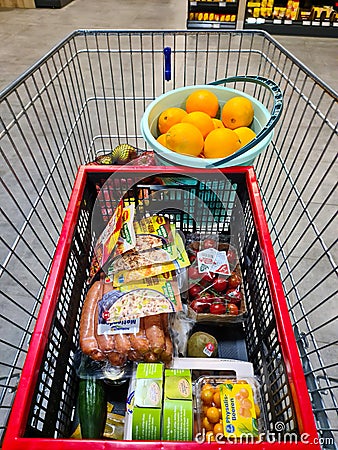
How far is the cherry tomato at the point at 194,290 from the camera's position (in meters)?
1.02

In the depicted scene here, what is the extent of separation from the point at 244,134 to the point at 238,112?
0.08 m

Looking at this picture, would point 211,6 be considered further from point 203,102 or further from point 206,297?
point 206,297

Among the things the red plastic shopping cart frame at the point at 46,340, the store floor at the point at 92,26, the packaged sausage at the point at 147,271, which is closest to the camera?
the red plastic shopping cart frame at the point at 46,340

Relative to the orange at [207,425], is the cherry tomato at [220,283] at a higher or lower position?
higher

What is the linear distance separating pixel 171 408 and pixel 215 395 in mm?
123

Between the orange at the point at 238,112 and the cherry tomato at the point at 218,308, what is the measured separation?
0.57 metres

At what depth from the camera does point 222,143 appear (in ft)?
3.16

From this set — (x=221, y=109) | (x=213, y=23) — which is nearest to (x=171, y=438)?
(x=221, y=109)

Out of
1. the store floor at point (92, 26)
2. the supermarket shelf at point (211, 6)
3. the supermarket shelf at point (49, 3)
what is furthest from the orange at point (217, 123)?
the supermarket shelf at point (49, 3)

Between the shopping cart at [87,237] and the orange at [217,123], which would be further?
the orange at [217,123]

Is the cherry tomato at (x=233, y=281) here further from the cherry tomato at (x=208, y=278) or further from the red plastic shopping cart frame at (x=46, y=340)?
the red plastic shopping cart frame at (x=46, y=340)

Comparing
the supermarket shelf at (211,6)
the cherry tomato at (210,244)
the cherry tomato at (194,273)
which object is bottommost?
the cherry tomato at (194,273)

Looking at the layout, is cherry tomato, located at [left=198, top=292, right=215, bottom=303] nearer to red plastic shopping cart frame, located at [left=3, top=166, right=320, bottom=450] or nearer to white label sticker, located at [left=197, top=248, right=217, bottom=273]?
white label sticker, located at [left=197, top=248, right=217, bottom=273]

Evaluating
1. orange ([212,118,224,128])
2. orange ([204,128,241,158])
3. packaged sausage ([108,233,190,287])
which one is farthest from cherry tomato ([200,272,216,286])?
orange ([212,118,224,128])
